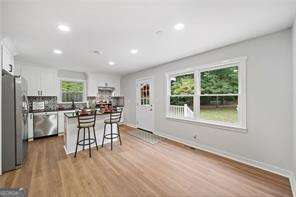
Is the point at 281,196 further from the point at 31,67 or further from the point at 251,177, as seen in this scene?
the point at 31,67

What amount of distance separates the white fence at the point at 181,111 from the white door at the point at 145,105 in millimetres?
971

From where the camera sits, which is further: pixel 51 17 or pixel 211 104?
pixel 211 104

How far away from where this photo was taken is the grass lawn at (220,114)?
3246mm

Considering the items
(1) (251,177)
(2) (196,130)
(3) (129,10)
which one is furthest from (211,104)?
(3) (129,10)

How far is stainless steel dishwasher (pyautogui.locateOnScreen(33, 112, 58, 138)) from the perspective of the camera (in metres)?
4.57

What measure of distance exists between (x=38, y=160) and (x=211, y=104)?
13.6ft

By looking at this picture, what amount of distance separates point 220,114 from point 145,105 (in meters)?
2.95

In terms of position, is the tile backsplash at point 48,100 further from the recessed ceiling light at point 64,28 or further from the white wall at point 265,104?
the white wall at point 265,104

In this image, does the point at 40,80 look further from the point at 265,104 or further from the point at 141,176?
the point at 265,104

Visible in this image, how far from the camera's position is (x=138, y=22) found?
2191mm

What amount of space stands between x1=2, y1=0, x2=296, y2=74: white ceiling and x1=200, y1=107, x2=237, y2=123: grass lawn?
1.50m

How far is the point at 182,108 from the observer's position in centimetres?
442

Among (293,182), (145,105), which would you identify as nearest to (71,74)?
(145,105)

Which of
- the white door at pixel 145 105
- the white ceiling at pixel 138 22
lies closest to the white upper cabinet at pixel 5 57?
the white ceiling at pixel 138 22
